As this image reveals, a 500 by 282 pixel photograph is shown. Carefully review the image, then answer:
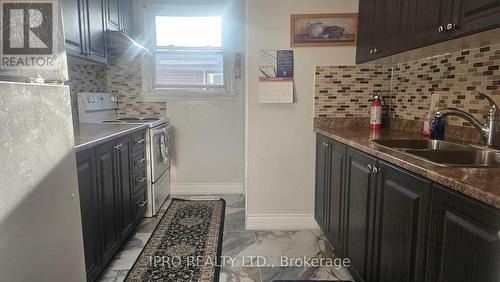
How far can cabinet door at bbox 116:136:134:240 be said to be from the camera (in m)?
2.18

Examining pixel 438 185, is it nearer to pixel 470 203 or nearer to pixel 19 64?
pixel 470 203

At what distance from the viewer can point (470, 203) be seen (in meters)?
0.85

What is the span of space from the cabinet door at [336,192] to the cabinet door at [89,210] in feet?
4.72

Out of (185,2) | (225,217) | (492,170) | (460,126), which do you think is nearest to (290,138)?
(225,217)

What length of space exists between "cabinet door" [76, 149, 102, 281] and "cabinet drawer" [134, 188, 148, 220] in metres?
0.77

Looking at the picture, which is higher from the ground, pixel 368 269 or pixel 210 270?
pixel 368 269

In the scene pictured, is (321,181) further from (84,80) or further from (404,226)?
(84,80)

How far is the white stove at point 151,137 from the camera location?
2.87 m

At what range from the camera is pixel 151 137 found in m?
2.90

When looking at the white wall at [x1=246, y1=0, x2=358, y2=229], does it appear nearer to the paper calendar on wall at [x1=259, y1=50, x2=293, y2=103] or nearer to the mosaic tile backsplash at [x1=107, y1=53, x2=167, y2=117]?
the paper calendar on wall at [x1=259, y1=50, x2=293, y2=103]

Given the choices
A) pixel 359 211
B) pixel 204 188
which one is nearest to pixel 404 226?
pixel 359 211

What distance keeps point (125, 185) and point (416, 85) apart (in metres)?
2.19

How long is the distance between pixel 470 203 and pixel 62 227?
3.96ft

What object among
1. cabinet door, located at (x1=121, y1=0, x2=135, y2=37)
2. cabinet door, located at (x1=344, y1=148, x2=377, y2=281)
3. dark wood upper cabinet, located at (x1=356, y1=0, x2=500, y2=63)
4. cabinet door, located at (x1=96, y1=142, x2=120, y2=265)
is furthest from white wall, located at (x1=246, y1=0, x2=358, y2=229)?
cabinet door, located at (x1=121, y1=0, x2=135, y2=37)
